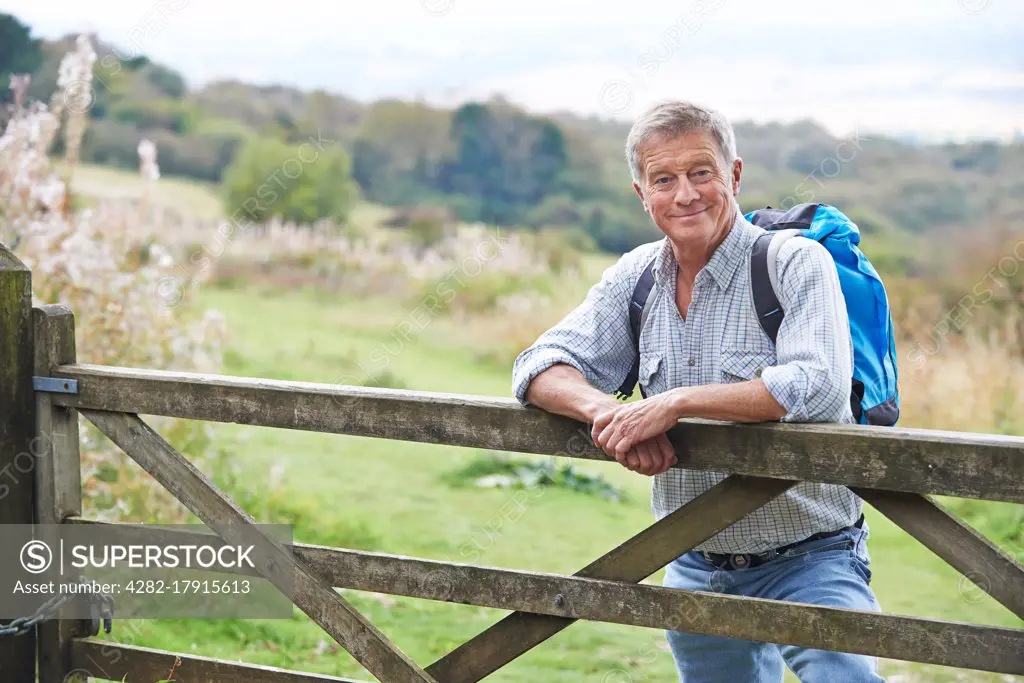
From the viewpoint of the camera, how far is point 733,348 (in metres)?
2.82

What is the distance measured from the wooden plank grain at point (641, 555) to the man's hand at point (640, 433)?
16cm

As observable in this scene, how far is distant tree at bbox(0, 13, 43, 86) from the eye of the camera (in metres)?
11.9

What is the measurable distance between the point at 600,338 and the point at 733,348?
377 millimetres

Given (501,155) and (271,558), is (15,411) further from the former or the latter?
(501,155)

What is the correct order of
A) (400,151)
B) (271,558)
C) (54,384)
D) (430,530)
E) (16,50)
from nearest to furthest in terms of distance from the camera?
(271,558)
(54,384)
(430,530)
(16,50)
(400,151)

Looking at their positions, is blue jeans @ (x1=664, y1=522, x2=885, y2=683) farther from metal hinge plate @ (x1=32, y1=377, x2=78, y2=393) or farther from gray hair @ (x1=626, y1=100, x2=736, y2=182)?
metal hinge plate @ (x1=32, y1=377, x2=78, y2=393)

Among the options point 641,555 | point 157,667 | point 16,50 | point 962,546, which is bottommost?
point 157,667

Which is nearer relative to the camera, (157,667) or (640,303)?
(640,303)

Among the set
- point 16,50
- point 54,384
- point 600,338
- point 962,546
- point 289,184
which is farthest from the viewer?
point 289,184

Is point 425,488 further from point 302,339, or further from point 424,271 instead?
point 424,271

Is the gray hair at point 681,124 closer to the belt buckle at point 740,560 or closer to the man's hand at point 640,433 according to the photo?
the man's hand at point 640,433

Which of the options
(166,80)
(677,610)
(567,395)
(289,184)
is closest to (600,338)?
(567,395)

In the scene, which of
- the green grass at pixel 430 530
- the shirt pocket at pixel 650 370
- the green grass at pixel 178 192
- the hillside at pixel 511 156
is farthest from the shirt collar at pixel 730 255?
the green grass at pixel 178 192

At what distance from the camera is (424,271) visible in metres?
14.7
